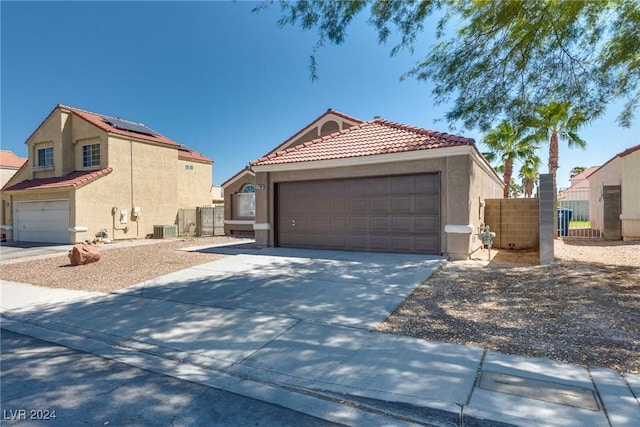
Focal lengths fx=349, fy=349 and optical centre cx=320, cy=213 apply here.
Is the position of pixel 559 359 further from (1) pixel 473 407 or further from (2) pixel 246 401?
(2) pixel 246 401

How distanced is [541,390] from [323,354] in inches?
93.4

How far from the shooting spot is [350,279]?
8.13 m

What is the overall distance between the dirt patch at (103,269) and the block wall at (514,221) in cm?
1051

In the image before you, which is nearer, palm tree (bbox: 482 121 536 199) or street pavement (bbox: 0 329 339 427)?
street pavement (bbox: 0 329 339 427)

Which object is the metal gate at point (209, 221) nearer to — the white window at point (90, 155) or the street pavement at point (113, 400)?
the white window at point (90, 155)

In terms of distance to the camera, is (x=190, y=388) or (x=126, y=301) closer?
(x=190, y=388)

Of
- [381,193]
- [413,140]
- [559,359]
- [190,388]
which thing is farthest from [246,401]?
[413,140]

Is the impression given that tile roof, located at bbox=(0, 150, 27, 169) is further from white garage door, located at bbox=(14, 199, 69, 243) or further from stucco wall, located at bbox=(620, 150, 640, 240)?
stucco wall, located at bbox=(620, 150, 640, 240)

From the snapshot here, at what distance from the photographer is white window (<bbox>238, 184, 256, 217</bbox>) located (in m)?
21.6

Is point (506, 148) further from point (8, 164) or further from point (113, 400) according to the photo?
point (8, 164)

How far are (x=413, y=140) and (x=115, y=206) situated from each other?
666 inches

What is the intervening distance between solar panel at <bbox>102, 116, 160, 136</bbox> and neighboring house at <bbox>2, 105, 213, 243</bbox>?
2.6 inches

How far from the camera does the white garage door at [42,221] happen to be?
1897 cm

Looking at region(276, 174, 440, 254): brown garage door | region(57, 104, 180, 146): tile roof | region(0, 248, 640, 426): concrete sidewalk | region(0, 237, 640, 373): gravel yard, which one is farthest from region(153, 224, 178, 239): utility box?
region(0, 248, 640, 426): concrete sidewalk
